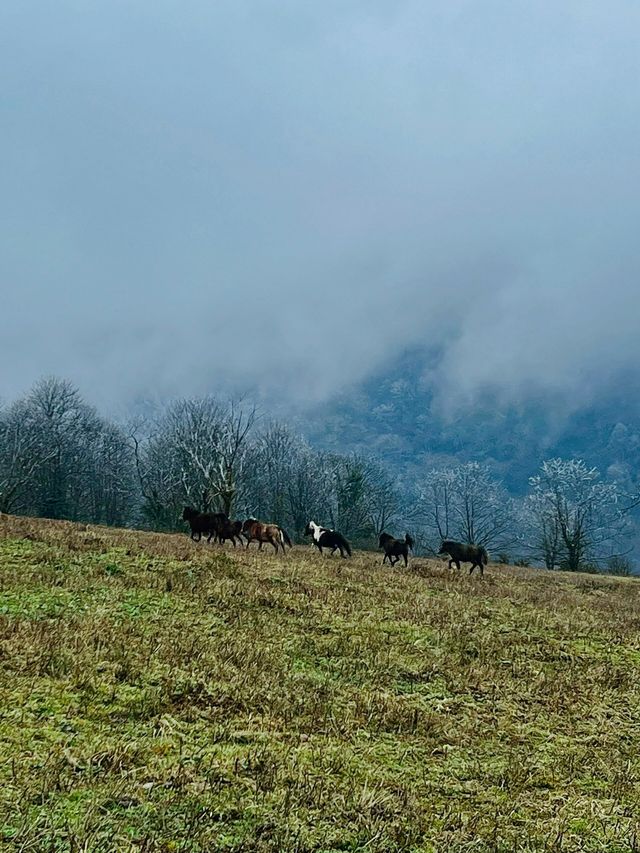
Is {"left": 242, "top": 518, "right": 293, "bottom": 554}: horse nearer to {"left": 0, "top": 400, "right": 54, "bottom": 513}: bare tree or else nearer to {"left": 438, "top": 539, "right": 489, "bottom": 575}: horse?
{"left": 438, "top": 539, "right": 489, "bottom": 575}: horse

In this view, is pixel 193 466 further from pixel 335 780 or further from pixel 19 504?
pixel 335 780

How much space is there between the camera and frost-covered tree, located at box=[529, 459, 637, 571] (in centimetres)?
6662

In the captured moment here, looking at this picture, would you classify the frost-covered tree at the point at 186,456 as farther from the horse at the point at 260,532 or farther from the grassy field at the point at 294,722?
the grassy field at the point at 294,722

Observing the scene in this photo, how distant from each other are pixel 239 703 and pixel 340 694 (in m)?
1.73

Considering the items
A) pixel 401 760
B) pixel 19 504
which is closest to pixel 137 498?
pixel 19 504

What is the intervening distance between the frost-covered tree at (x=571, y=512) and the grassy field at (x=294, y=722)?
55240 mm

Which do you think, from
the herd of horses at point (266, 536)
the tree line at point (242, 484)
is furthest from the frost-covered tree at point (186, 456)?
the herd of horses at point (266, 536)

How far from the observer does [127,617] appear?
36.1ft

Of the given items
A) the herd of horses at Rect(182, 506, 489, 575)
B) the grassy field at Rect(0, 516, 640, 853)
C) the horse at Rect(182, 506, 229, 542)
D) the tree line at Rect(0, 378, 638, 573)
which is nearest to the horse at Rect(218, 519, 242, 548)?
the herd of horses at Rect(182, 506, 489, 575)

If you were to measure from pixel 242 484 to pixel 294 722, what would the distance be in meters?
75.0

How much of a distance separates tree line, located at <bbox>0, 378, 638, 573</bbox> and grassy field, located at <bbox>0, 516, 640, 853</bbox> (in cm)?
4016

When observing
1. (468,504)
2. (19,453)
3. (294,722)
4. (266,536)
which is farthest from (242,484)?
(294,722)

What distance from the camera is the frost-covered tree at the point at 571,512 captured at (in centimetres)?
6662

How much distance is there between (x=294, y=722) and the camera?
756 cm
